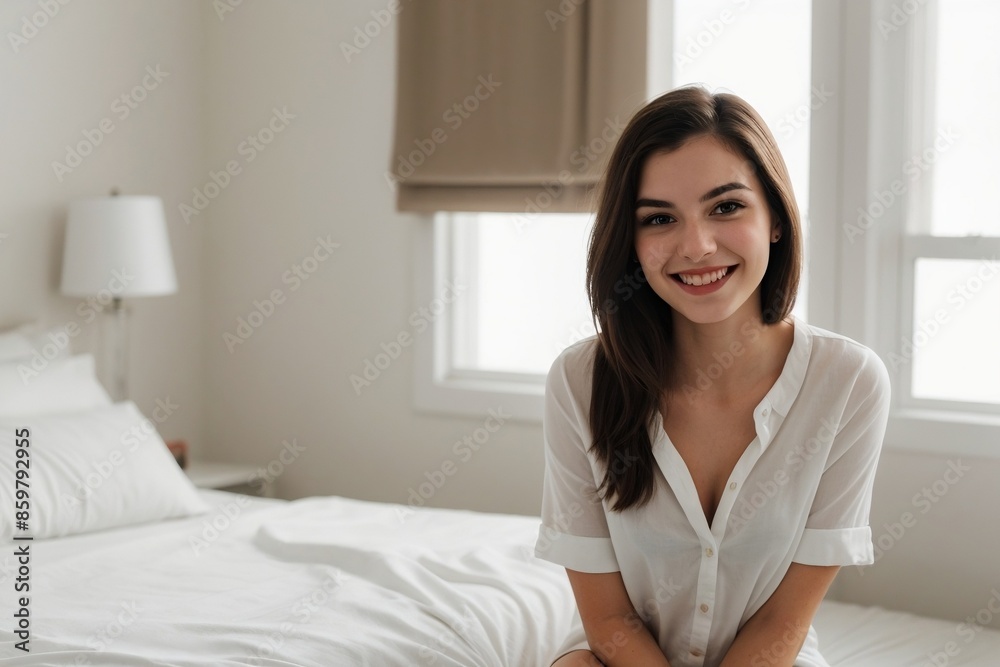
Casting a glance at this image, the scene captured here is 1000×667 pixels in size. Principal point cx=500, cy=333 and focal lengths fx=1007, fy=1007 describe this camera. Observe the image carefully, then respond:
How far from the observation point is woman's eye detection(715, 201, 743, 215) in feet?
4.88

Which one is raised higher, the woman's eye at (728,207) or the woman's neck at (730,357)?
the woman's eye at (728,207)

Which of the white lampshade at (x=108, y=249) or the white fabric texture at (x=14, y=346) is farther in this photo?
the white lampshade at (x=108, y=249)

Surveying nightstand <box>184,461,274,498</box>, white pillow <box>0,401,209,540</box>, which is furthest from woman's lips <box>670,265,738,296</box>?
nightstand <box>184,461,274,498</box>

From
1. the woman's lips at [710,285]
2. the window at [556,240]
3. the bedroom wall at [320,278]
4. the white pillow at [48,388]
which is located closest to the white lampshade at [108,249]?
the white pillow at [48,388]

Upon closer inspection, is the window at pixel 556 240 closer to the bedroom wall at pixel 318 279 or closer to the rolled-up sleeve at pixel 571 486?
the bedroom wall at pixel 318 279

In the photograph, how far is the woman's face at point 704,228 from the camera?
1470 mm

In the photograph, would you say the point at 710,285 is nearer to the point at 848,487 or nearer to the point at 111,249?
the point at 848,487

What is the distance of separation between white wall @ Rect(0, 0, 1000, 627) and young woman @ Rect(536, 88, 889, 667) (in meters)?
1.68

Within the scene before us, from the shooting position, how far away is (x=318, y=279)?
3666 mm

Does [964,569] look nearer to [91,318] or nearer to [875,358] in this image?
[875,358]

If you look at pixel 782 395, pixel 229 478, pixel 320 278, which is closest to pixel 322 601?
pixel 782 395

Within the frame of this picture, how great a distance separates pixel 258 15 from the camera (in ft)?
12.2

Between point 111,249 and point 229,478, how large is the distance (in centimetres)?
87

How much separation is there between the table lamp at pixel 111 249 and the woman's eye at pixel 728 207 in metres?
2.21
